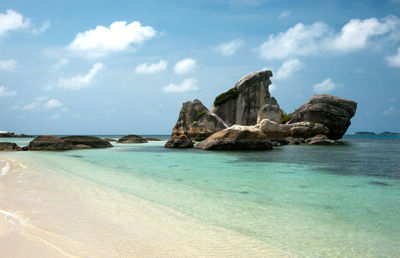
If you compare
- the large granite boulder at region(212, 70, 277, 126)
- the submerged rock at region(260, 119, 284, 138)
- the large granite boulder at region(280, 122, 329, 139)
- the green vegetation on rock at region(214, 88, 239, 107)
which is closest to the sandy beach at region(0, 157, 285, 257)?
Answer: the submerged rock at region(260, 119, 284, 138)

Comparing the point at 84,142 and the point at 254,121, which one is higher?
the point at 254,121

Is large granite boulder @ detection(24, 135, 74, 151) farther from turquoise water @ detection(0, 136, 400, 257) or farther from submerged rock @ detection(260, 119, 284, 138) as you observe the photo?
submerged rock @ detection(260, 119, 284, 138)

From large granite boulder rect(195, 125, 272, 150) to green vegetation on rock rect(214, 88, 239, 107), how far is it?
33.9 meters

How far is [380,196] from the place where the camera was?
700 cm

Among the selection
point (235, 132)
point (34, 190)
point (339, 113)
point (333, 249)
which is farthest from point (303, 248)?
point (339, 113)

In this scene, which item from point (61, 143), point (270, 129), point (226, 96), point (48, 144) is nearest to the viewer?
point (48, 144)

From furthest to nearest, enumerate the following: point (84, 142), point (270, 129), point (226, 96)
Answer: point (226, 96), point (270, 129), point (84, 142)

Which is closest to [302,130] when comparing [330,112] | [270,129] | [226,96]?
[270,129]

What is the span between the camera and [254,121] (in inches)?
2240

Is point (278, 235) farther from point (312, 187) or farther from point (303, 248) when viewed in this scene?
point (312, 187)

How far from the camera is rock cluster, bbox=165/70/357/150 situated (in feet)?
80.2

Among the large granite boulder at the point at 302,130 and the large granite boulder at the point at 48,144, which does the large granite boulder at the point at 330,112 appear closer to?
the large granite boulder at the point at 302,130

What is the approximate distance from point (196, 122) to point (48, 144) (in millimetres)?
24853

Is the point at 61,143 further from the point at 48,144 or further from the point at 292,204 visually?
the point at 292,204
